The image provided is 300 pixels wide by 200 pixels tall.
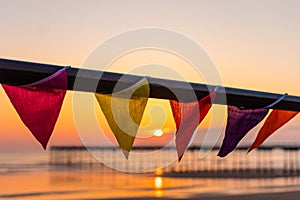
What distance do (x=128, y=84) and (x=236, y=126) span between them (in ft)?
6.79

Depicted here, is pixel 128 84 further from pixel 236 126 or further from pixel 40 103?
pixel 236 126

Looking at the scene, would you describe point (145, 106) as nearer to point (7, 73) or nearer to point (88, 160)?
point (7, 73)

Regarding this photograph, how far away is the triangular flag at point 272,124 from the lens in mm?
8430

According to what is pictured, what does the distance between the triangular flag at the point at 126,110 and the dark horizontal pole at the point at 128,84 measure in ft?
0.29

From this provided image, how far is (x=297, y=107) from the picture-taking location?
28.0 ft

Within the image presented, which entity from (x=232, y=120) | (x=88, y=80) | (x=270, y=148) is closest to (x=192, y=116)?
(x=232, y=120)

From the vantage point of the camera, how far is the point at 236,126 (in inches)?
308

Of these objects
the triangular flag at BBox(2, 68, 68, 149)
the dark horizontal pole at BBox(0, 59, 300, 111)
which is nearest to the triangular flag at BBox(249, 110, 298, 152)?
the dark horizontal pole at BBox(0, 59, 300, 111)

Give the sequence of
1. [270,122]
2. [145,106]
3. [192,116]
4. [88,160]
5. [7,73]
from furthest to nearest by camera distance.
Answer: [88,160], [270,122], [192,116], [145,106], [7,73]

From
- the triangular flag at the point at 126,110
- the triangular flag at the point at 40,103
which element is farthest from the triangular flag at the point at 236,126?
the triangular flag at the point at 40,103

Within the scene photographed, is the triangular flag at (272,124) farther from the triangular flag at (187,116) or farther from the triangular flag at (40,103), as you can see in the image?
the triangular flag at (40,103)

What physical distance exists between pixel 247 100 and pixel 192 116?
0.91m

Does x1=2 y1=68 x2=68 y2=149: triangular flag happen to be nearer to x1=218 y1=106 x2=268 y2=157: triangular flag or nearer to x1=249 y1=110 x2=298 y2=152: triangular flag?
x1=218 y1=106 x2=268 y2=157: triangular flag

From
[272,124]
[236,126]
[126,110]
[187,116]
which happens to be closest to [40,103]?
[126,110]
